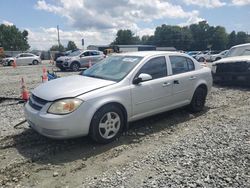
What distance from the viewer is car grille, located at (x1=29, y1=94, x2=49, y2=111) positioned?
15.1 feet

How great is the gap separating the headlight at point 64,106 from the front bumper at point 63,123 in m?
0.06

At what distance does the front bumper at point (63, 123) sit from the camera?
434cm

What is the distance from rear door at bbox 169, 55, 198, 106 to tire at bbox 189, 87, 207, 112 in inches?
8.7

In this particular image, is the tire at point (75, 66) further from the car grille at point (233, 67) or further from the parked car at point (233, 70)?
the car grille at point (233, 67)

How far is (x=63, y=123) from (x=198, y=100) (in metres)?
3.70

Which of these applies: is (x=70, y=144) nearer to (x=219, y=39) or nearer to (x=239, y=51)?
(x=239, y=51)

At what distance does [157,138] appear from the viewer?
5.12 meters

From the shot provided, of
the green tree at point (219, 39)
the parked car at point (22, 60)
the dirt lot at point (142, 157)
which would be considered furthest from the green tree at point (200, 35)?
the dirt lot at point (142, 157)

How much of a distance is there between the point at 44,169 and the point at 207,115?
13.5 feet

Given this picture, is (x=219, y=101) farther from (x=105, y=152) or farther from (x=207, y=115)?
(x=105, y=152)

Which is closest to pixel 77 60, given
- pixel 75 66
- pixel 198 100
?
pixel 75 66

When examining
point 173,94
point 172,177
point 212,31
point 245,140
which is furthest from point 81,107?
point 212,31

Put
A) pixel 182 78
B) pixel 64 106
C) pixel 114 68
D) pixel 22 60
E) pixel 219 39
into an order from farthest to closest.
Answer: pixel 219 39, pixel 22 60, pixel 182 78, pixel 114 68, pixel 64 106

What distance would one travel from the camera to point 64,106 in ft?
14.5
